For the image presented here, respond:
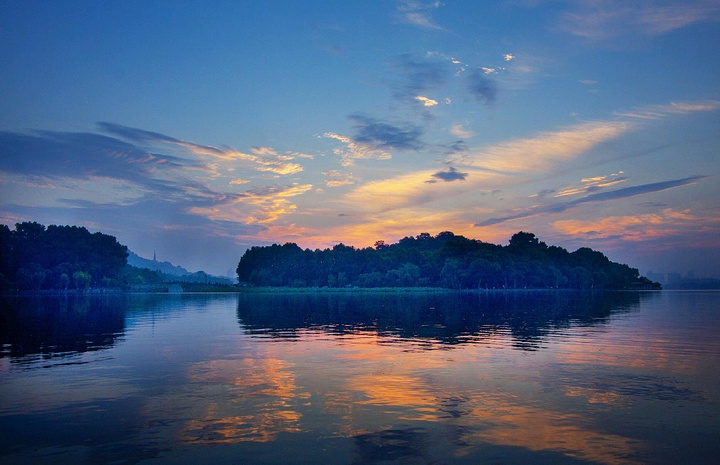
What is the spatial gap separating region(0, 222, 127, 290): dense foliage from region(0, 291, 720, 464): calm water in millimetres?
159184

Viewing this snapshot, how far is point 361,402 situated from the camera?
61.3ft

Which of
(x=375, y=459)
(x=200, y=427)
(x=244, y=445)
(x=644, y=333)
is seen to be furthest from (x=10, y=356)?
(x=644, y=333)

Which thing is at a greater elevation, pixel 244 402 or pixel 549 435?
pixel 244 402

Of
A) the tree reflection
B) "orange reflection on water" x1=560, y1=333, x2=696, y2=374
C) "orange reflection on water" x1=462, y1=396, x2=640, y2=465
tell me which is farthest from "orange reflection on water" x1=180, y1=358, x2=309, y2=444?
"orange reflection on water" x1=560, y1=333, x2=696, y2=374

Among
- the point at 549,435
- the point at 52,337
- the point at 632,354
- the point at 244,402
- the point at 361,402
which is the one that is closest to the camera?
the point at 549,435

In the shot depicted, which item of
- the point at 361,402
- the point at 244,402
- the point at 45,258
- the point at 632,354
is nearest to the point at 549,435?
the point at 361,402

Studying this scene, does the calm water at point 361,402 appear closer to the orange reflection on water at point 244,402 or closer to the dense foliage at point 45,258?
the orange reflection on water at point 244,402

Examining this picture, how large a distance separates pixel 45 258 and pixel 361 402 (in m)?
202

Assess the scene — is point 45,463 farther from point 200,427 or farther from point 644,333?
point 644,333

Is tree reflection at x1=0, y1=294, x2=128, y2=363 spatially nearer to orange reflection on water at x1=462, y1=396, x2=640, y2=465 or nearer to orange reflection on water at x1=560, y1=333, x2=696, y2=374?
orange reflection on water at x1=462, y1=396, x2=640, y2=465

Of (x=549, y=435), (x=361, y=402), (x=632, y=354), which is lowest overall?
(x=632, y=354)

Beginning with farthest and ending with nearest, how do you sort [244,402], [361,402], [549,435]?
[244,402] < [361,402] < [549,435]

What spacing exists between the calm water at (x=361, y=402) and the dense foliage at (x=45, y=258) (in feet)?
522

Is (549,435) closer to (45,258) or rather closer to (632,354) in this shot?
(632,354)
